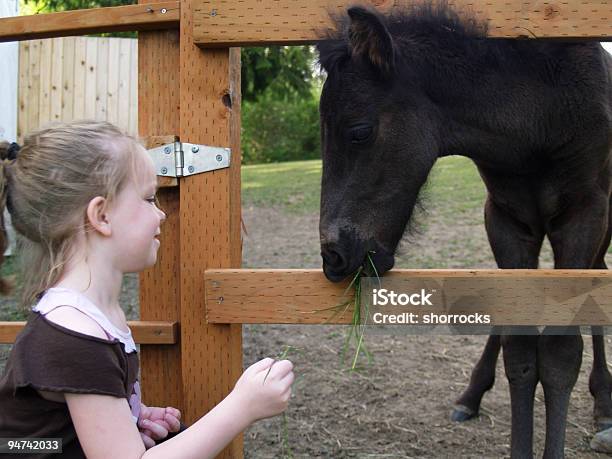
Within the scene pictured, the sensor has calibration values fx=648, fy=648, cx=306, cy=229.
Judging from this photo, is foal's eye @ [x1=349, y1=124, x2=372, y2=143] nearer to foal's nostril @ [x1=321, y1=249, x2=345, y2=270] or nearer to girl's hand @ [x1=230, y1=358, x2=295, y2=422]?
foal's nostril @ [x1=321, y1=249, x2=345, y2=270]

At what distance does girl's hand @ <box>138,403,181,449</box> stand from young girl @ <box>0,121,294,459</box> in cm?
6

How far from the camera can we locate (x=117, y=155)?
1670 mm

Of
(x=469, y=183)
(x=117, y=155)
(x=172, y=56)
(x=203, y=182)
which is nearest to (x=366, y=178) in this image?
(x=203, y=182)

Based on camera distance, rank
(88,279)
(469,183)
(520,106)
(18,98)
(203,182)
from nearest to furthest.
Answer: (88,279)
(203,182)
(520,106)
(18,98)
(469,183)

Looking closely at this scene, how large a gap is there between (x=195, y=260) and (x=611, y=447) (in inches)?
98.0

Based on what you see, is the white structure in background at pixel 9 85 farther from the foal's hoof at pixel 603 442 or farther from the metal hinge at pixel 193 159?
the foal's hoof at pixel 603 442

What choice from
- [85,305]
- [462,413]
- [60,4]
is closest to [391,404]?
[462,413]

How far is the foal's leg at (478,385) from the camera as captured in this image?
377 centimetres

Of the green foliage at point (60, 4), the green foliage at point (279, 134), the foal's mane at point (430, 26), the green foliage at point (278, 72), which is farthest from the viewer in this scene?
the green foliage at point (279, 134)

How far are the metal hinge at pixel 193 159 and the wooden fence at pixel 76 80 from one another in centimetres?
712

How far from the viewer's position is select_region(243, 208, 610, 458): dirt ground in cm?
332

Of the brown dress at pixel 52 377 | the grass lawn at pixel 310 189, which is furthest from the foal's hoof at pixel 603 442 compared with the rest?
the grass lawn at pixel 310 189

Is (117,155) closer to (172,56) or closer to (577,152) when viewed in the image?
(172,56)

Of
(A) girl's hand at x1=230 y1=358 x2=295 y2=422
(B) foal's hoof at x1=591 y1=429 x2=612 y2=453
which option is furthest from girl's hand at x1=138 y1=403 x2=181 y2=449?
(B) foal's hoof at x1=591 y1=429 x2=612 y2=453
